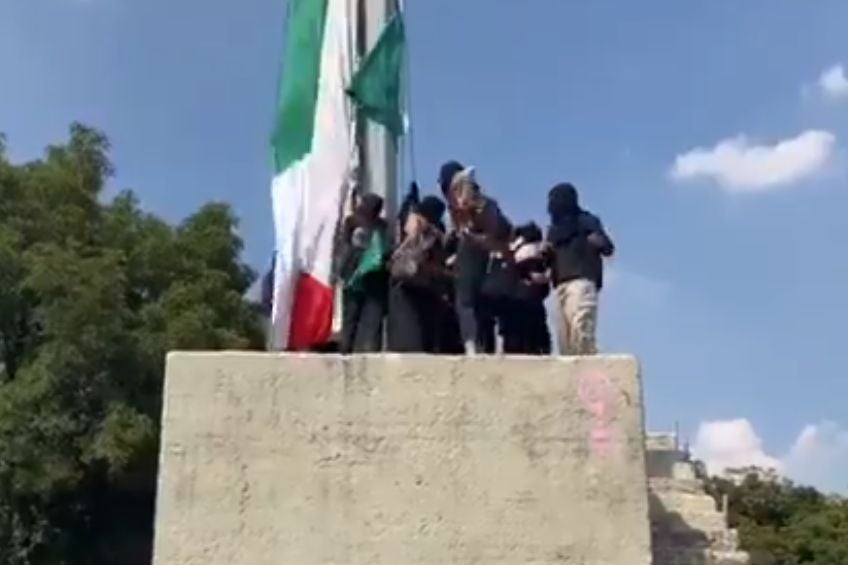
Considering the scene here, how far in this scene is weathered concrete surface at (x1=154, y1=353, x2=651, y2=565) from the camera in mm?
6520

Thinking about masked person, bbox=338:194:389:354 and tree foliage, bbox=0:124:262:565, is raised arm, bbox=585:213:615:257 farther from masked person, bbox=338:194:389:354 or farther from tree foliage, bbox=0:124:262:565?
tree foliage, bbox=0:124:262:565

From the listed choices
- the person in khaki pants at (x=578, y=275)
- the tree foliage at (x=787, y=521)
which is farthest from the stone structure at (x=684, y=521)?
the tree foliage at (x=787, y=521)

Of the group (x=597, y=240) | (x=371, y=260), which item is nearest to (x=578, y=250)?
(x=597, y=240)

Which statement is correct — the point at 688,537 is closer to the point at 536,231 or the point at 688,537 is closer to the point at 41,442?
the point at 536,231

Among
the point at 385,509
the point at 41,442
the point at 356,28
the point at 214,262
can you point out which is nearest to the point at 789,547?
the point at 214,262

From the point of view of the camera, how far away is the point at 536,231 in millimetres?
8109

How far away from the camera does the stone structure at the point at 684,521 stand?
7871 mm

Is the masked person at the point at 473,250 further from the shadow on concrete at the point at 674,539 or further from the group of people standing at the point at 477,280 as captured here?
the shadow on concrete at the point at 674,539

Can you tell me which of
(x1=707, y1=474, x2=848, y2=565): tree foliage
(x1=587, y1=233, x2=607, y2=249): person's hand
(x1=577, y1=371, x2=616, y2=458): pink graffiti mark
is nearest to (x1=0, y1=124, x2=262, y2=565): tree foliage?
(x1=587, y1=233, x2=607, y2=249): person's hand

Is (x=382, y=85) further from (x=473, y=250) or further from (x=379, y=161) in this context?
(x=473, y=250)

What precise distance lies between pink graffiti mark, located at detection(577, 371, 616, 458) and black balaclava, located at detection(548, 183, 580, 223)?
1.38 m

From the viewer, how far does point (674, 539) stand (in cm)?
802

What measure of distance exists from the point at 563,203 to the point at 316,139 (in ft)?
10.4

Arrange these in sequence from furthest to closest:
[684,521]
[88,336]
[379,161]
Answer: [88,336]
[379,161]
[684,521]
